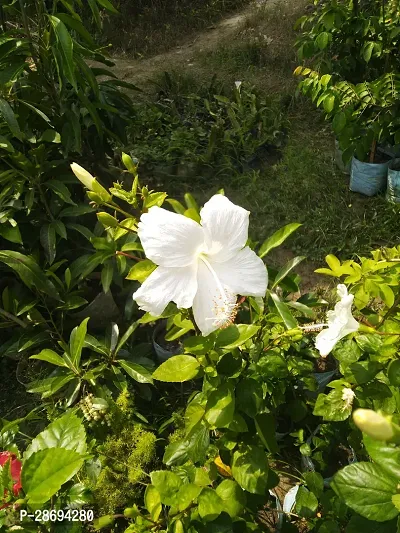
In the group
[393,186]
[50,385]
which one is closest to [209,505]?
[50,385]

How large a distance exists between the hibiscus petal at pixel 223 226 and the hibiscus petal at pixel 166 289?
2.6 inches

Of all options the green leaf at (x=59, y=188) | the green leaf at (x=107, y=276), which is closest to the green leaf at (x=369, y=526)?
the green leaf at (x=107, y=276)

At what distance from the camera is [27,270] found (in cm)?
188

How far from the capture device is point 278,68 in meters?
5.17

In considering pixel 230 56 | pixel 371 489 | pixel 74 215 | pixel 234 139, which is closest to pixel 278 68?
pixel 230 56

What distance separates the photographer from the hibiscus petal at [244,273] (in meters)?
1.02

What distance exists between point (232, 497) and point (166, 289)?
1.79ft

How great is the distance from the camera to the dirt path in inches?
226

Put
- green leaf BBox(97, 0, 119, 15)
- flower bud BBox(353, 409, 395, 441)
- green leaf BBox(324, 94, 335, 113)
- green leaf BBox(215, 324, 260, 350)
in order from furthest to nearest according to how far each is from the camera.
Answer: green leaf BBox(324, 94, 335, 113)
green leaf BBox(97, 0, 119, 15)
green leaf BBox(215, 324, 260, 350)
flower bud BBox(353, 409, 395, 441)

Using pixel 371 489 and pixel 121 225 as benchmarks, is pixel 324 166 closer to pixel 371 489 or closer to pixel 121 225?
pixel 121 225

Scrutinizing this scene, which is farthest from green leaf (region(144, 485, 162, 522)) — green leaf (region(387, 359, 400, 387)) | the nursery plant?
green leaf (region(387, 359, 400, 387))

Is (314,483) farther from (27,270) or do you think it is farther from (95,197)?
(27,270)

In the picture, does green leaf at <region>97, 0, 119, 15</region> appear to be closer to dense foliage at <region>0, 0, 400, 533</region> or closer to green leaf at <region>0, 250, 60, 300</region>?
dense foliage at <region>0, 0, 400, 533</region>

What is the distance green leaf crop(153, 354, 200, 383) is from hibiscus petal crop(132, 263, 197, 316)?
0.18 m
